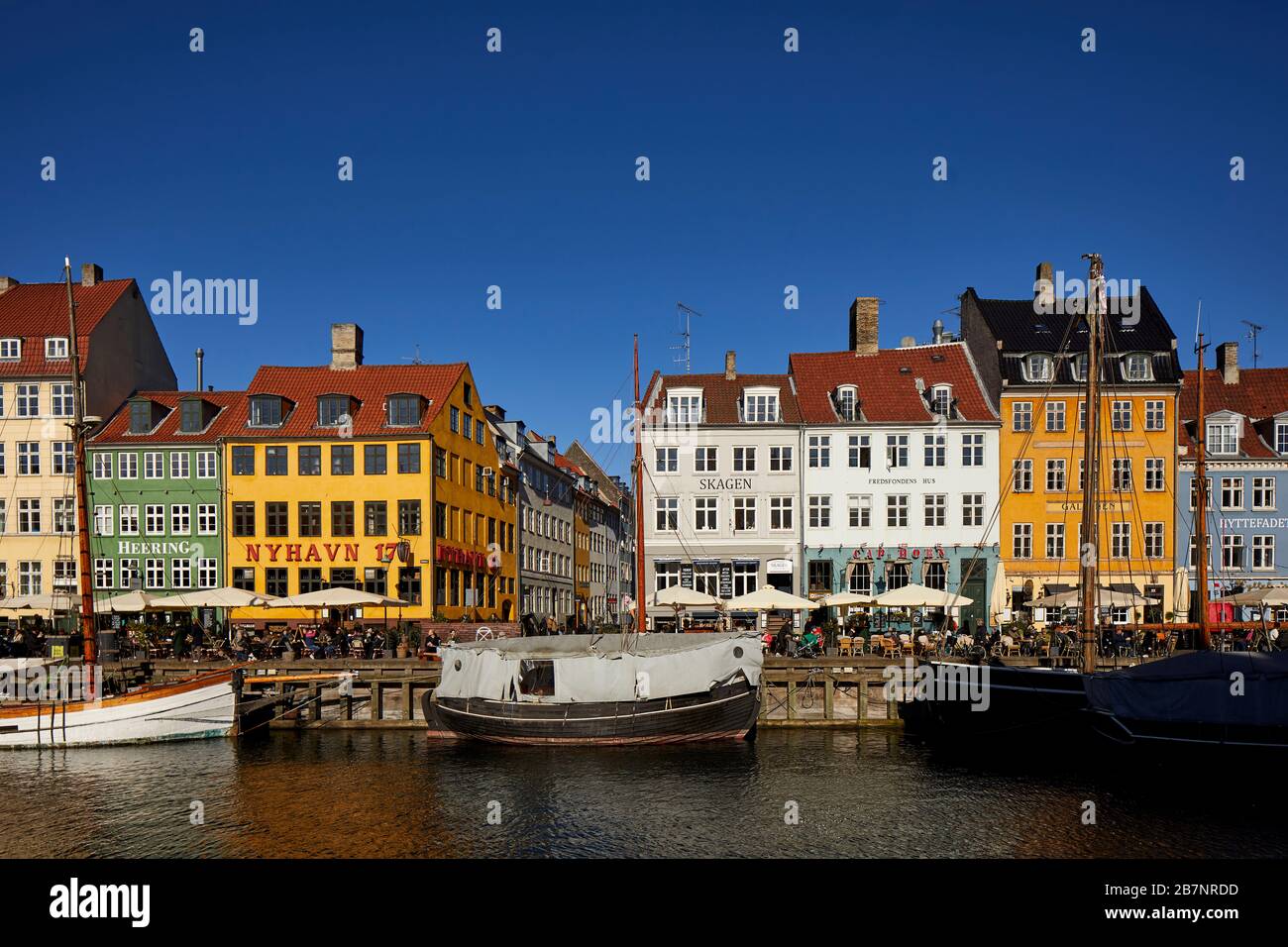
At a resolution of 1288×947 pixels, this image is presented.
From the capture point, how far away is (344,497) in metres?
53.4

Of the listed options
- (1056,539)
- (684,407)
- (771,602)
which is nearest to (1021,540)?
(1056,539)

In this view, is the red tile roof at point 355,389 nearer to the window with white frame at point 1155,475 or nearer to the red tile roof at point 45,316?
the red tile roof at point 45,316

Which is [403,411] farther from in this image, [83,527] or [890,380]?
[890,380]

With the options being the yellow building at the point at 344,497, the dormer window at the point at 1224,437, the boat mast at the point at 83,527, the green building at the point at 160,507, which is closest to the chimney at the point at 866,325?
the dormer window at the point at 1224,437

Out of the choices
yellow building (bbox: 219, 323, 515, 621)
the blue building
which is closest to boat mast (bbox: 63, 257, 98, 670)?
yellow building (bbox: 219, 323, 515, 621)

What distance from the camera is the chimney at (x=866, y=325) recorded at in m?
62.4

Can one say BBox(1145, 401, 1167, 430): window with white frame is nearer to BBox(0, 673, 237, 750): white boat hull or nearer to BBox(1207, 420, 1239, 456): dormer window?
BBox(1207, 420, 1239, 456): dormer window

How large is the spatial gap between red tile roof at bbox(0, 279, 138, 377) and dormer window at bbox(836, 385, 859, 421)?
39855 millimetres

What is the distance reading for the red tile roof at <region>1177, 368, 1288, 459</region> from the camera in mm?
58719

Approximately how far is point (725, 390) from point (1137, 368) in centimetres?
2227

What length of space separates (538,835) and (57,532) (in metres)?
43.3

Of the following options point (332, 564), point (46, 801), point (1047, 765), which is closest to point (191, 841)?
point (46, 801)

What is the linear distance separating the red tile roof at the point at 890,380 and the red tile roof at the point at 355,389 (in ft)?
64.6
